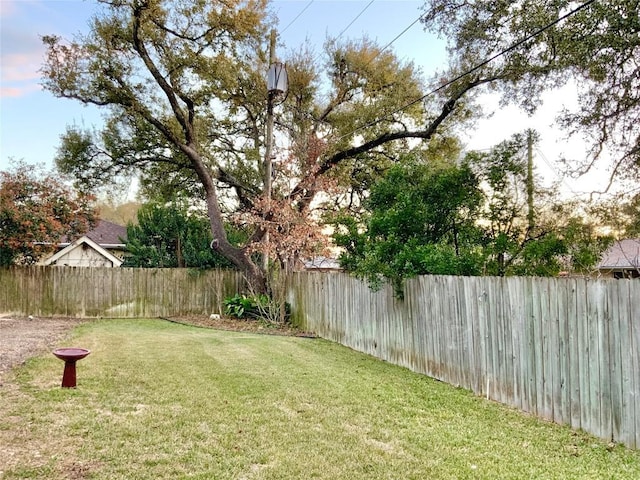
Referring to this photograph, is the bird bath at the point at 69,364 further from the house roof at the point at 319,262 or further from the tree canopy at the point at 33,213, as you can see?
the tree canopy at the point at 33,213

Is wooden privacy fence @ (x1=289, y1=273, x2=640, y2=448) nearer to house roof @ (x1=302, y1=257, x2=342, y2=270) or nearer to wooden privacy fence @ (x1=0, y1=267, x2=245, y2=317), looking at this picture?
house roof @ (x1=302, y1=257, x2=342, y2=270)

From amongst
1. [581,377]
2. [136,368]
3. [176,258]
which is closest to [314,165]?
[176,258]

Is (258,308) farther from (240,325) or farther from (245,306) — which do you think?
(240,325)

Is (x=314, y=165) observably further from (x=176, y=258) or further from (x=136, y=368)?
(x=136, y=368)

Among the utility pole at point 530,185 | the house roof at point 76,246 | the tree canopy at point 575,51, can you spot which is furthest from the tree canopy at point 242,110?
the house roof at point 76,246

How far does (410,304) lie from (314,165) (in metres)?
7.67

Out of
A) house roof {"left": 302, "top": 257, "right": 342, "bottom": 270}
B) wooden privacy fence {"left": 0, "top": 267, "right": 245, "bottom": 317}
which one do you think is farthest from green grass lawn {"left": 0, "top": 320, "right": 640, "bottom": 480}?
wooden privacy fence {"left": 0, "top": 267, "right": 245, "bottom": 317}

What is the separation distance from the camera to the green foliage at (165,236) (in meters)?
17.0

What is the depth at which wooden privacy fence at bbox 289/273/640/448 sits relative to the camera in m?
4.03

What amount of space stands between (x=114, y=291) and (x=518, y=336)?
13331 mm

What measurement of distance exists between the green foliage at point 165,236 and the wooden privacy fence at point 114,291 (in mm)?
1092

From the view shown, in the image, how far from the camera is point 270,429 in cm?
426

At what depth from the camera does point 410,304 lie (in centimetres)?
730

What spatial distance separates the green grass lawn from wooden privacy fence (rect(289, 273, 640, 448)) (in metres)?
0.24
